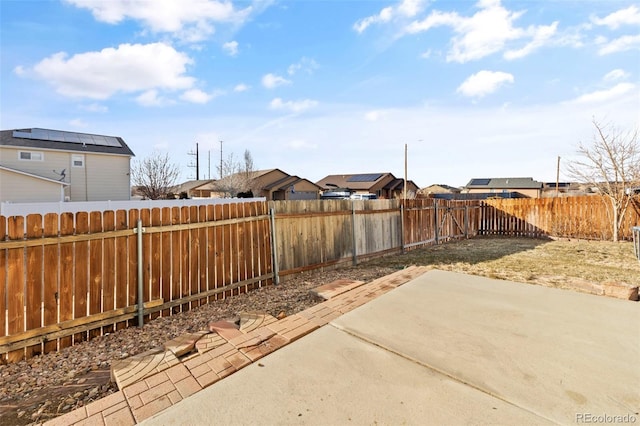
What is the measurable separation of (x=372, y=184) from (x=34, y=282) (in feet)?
124

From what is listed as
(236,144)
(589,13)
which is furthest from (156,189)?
(589,13)

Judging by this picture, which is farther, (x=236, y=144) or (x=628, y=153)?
(x=236, y=144)

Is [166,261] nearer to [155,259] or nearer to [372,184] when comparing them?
[155,259]

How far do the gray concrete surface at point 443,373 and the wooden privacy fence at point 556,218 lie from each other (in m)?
10.3

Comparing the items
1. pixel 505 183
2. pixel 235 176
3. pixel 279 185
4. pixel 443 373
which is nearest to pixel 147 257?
pixel 443 373

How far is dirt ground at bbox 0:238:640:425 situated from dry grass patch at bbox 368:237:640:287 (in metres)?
0.02

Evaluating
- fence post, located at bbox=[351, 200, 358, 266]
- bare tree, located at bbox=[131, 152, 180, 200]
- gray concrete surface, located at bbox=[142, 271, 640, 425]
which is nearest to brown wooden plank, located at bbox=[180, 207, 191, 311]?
gray concrete surface, located at bbox=[142, 271, 640, 425]

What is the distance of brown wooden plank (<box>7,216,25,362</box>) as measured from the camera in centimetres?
270

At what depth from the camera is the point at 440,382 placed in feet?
6.42

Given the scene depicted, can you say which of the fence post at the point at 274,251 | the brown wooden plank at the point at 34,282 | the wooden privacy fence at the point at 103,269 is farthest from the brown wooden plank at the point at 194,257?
the brown wooden plank at the point at 34,282

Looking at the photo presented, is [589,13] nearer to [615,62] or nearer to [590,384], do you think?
[615,62]

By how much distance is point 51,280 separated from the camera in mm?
2941

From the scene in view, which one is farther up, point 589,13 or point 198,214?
point 589,13

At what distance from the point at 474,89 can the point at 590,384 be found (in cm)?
1153
